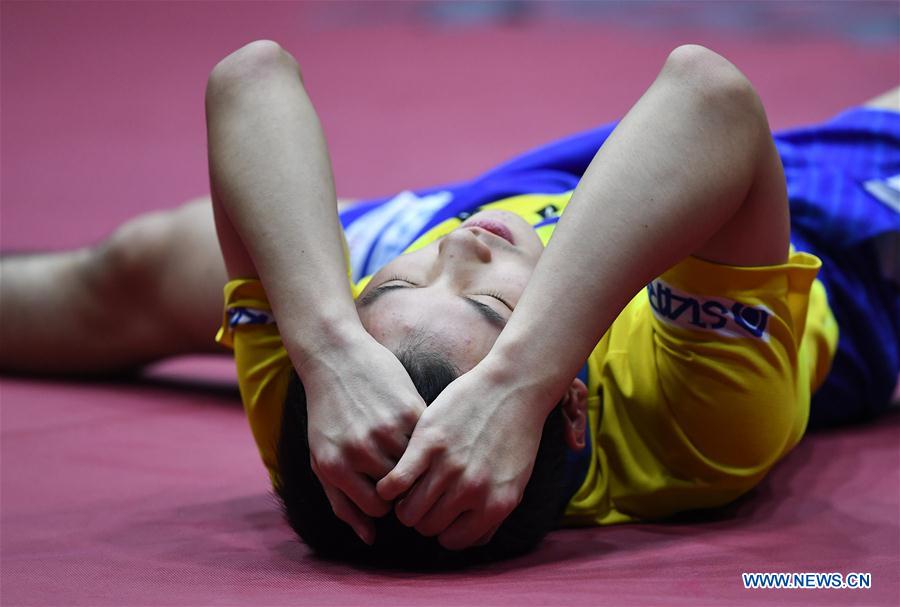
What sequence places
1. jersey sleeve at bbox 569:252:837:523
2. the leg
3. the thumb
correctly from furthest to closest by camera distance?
1. the leg
2. jersey sleeve at bbox 569:252:837:523
3. the thumb

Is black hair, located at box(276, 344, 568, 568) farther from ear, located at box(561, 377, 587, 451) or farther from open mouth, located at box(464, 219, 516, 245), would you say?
open mouth, located at box(464, 219, 516, 245)

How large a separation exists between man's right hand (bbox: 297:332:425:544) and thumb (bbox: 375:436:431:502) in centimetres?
2

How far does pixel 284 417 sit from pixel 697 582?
1.26ft

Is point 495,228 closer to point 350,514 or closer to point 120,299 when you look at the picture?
point 350,514

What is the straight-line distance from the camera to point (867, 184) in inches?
65.6

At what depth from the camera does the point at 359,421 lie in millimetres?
998

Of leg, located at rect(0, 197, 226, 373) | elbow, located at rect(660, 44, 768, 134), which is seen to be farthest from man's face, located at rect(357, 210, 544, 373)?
leg, located at rect(0, 197, 226, 373)

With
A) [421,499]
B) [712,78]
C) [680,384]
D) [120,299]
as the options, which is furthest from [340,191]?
[421,499]

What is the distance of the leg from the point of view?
6.06 feet

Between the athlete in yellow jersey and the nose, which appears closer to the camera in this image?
the athlete in yellow jersey

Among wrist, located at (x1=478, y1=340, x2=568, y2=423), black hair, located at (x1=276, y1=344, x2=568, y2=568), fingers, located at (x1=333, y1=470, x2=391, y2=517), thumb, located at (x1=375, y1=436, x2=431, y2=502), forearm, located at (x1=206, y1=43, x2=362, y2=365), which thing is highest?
forearm, located at (x1=206, y1=43, x2=362, y2=365)

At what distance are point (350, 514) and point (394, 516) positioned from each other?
0.12 feet

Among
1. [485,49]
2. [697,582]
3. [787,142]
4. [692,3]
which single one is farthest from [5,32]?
[697,582]

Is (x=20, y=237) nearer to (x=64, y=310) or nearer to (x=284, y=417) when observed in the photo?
(x=64, y=310)
